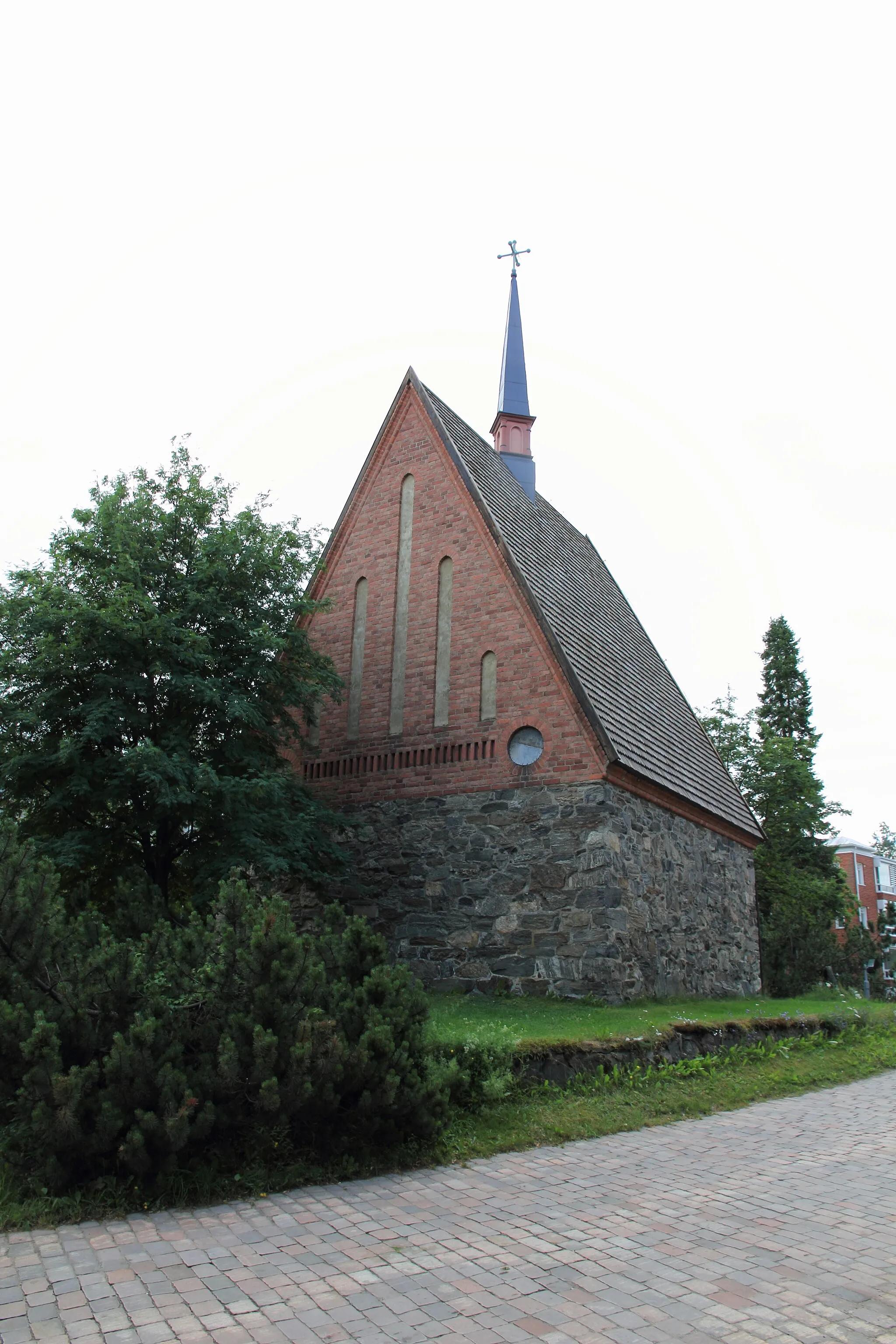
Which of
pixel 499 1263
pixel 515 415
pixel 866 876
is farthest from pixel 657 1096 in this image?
pixel 866 876

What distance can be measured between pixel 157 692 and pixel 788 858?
21221 mm

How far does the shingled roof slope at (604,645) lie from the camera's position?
14.7 metres

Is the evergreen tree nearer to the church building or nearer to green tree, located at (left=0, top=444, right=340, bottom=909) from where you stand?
the church building

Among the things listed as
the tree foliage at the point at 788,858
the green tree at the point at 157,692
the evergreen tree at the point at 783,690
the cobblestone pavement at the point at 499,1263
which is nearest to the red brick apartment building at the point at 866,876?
the evergreen tree at the point at 783,690

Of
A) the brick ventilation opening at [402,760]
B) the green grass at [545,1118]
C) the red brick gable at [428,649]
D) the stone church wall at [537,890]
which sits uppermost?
the red brick gable at [428,649]

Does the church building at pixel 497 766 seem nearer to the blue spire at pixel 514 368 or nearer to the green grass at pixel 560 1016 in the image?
the green grass at pixel 560 1016

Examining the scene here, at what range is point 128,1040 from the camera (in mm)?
5797

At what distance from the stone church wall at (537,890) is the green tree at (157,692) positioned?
1.53 metres

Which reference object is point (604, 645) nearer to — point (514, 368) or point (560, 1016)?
point (560, 1016)

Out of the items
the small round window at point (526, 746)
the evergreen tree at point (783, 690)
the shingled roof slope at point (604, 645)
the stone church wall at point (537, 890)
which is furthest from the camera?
the evergreen tree at point (783, 690)

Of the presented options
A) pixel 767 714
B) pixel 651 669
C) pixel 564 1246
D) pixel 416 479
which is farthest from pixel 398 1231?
pixel 767 714

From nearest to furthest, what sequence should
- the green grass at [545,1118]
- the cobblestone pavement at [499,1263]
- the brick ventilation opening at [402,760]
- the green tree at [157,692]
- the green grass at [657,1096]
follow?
the cobblestone pavement at [499,1263], the green grass at [545,1118], the green grass at [657,1096], the green tree at [157,692], the brick ventilation opening at [402,760]

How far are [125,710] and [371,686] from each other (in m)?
4.81

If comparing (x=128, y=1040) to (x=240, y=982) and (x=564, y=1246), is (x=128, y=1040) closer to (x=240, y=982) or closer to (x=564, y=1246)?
(x=240, y=982)
